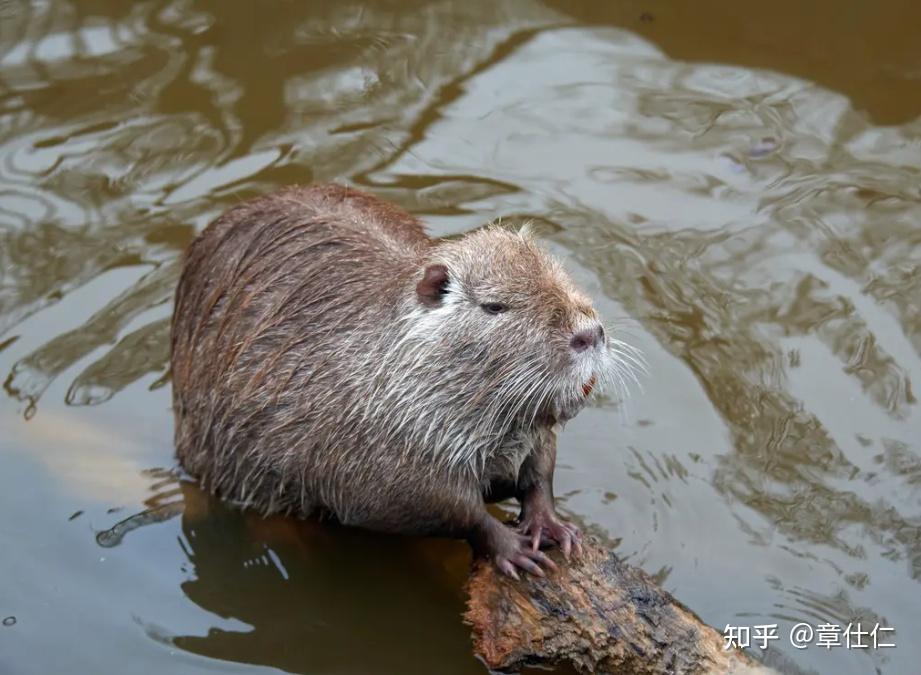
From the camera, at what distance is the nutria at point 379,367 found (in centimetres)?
420

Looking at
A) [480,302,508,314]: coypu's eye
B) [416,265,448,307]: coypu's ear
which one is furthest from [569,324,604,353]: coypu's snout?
[416,265,448,307]: coypu's ear

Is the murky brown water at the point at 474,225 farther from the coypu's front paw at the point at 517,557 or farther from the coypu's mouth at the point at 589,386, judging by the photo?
the coypu's mouth at the point at 589,386

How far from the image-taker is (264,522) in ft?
16.7

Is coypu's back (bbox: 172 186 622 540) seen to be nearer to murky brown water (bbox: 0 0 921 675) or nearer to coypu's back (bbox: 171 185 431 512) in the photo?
coypu's back (bbox: 171 185 431 512)

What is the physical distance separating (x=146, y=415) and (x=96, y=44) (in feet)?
8.88

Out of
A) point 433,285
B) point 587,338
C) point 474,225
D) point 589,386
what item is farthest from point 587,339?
point 474,225

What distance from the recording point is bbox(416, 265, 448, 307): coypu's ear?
A: 170 inches

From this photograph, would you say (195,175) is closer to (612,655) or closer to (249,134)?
(249,134)

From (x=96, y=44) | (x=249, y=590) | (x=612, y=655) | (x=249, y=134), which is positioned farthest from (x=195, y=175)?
(x=612, y=655)

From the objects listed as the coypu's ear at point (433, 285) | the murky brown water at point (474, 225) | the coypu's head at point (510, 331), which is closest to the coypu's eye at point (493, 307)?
the coypu's head at point (510, 331)

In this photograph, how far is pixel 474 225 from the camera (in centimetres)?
631

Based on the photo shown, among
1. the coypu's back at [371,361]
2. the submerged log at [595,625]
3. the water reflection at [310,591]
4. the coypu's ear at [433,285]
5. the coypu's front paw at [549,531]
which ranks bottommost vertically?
the water reflection at [310,591]

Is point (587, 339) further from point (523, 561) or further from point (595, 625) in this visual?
point (595, 625)

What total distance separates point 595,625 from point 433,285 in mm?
1138
